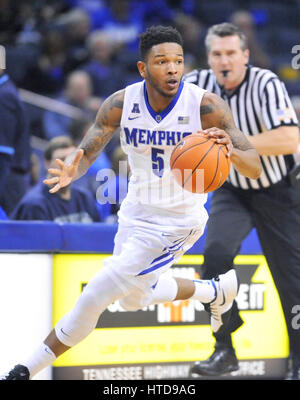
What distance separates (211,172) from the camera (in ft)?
12.4

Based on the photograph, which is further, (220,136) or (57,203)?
(57,203)

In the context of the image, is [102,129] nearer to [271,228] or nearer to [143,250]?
[143,250]

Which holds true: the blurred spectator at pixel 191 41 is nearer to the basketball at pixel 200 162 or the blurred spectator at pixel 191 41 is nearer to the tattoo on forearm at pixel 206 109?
the tattoo on forearm at pixel 206 109

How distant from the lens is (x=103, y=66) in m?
10.1

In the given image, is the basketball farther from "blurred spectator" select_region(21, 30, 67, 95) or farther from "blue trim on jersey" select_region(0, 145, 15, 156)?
"blurred spectator" select_region(21, 30, 67, 95)

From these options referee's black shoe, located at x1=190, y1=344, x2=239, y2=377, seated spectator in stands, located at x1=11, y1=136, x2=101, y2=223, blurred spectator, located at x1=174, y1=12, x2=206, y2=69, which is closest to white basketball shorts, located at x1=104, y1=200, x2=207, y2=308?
referee's black shoe, located at x1=190, y1=344, x2=239, y2=377

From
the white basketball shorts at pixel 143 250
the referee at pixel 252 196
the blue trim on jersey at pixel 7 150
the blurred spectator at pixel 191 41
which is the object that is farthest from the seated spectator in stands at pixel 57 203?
the blurred spectator at pixel 191 41

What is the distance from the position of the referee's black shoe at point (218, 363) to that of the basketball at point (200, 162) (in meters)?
1.57

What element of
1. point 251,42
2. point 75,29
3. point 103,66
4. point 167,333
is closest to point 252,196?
point 167,333

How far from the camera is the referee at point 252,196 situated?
16.0ft

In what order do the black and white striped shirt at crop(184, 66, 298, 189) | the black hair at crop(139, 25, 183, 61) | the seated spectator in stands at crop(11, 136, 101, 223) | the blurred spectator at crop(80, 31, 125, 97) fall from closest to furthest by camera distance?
the black hair at crop(139, 25, 183, 61), the black and white striped shirt at crop(184, 66, 298, 189), the seated spectator in stands at crop(11, 136, 101, 223), the blurred spectator at crop(80, 31, 125, 97)

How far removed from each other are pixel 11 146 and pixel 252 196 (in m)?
2.29

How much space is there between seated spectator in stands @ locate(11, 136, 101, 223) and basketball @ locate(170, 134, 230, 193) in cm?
209

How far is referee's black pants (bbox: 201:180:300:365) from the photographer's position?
4977 mm
